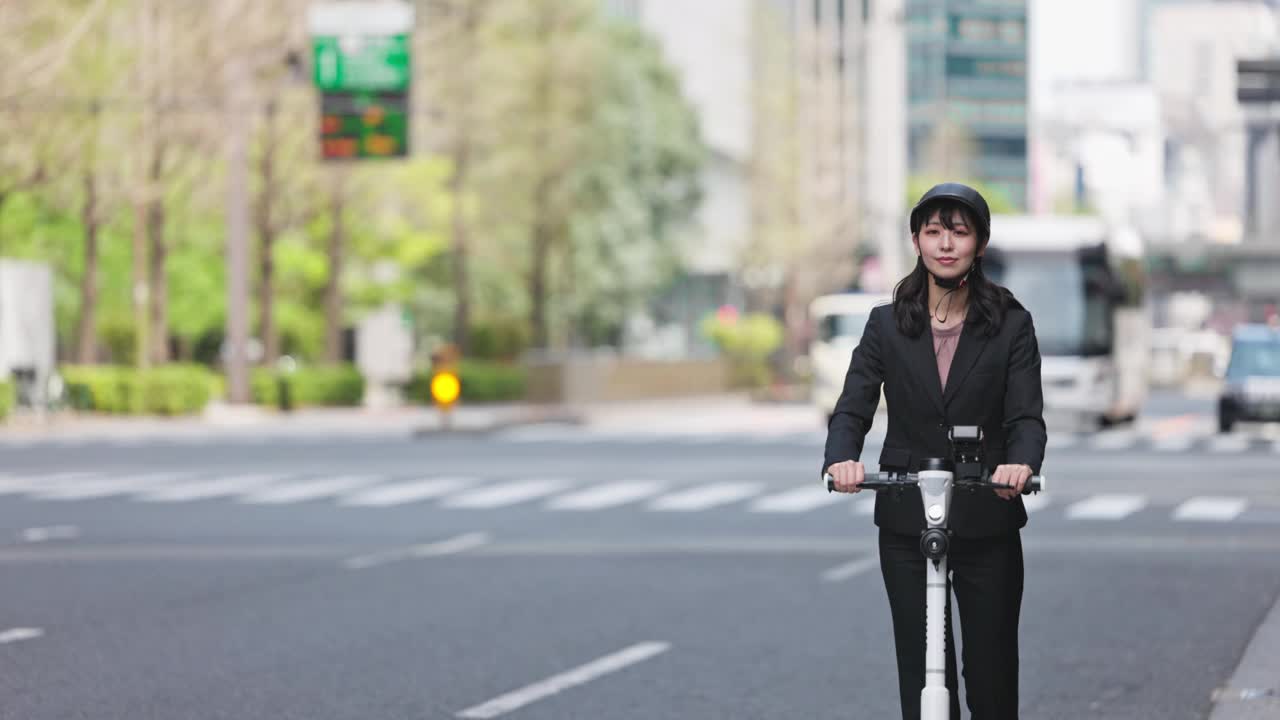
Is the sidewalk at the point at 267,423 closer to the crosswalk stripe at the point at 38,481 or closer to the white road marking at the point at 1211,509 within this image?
the crosswalk stripe at the point at 38,481

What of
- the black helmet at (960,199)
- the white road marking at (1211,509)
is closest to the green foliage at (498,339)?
the white road marking at (1211,509)

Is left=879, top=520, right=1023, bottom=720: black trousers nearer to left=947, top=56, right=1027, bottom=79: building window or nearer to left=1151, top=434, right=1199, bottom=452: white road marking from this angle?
left=1151, top=434, right=1199, bottom=452: white road marking

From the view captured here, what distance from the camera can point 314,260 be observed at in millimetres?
49656

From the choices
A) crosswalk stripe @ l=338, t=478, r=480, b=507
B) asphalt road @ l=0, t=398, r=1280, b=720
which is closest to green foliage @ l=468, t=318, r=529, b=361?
asphalt road @ l=0, t=398, r=1280, b=720

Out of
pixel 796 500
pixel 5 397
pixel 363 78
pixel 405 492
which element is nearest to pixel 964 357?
pixel 796 500

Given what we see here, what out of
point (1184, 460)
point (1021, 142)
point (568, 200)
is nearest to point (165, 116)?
point (568, 200)

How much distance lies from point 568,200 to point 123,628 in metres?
44.6

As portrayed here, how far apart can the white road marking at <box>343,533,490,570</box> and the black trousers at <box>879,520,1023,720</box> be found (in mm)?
9770

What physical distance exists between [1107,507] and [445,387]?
16.9 m

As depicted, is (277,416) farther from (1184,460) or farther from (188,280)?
(1184,460)

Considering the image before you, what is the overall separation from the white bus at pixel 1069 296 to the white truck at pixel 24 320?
54.3 ft

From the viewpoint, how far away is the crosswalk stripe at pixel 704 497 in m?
21.3

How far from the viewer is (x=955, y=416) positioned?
19.0 ft

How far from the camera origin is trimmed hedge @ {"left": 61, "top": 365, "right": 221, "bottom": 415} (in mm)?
41438
